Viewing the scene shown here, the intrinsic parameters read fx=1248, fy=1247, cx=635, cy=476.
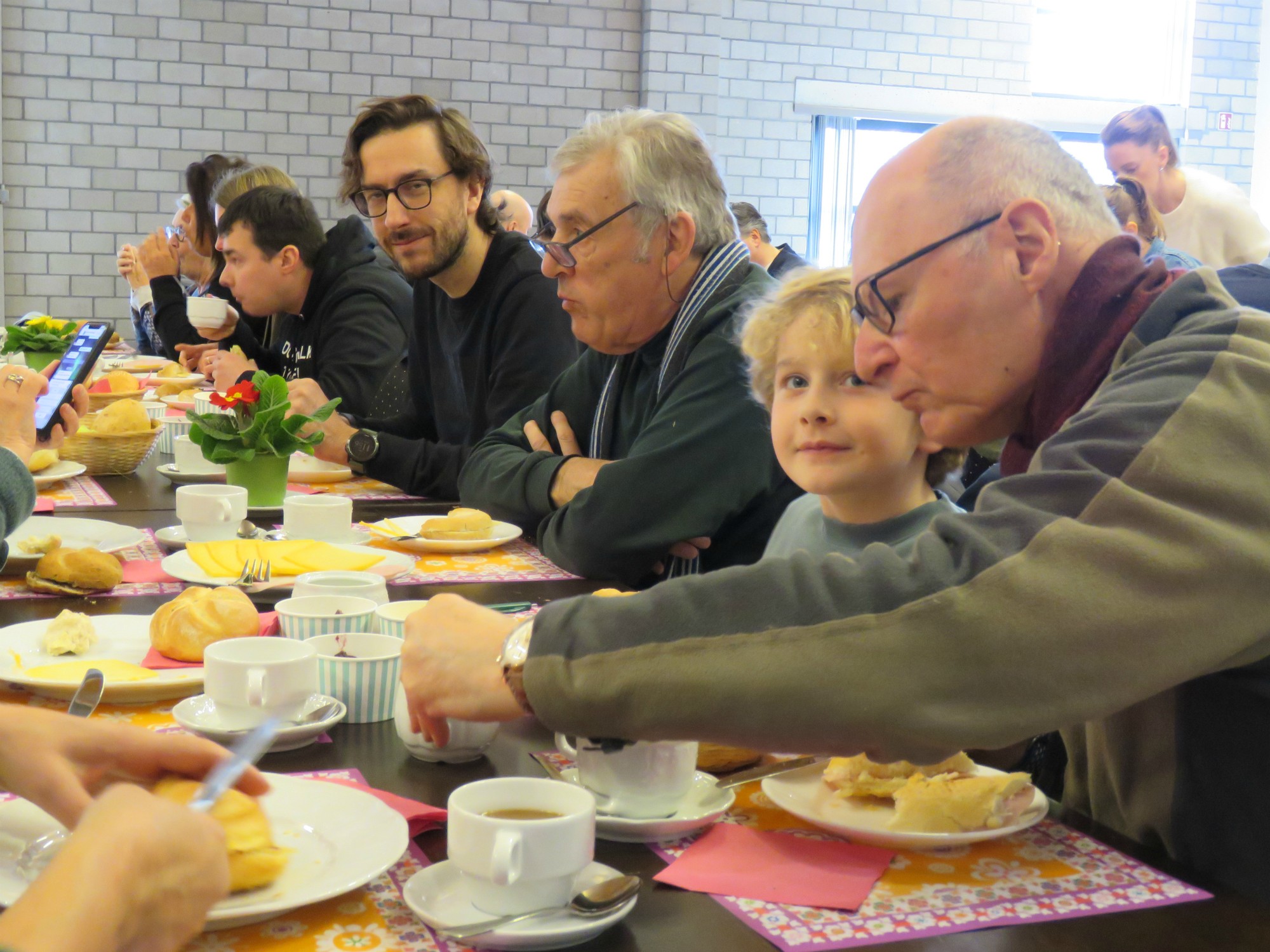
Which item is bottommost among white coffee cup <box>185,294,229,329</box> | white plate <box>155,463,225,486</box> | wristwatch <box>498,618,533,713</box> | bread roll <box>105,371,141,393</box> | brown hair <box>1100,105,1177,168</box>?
white plate <box>155,463,225,486</box>

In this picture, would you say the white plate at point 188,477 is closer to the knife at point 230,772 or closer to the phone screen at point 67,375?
the phone screen at point 67,375

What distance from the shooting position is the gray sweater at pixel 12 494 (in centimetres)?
176

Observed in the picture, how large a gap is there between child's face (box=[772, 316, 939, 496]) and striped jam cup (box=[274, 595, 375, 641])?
29.9 inches

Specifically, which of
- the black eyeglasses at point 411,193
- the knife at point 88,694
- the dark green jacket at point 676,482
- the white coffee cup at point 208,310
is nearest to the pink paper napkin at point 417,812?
the knife at point 88,694

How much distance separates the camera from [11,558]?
189 centimetres

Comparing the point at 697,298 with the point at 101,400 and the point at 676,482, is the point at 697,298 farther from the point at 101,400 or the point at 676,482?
the point at 101,400

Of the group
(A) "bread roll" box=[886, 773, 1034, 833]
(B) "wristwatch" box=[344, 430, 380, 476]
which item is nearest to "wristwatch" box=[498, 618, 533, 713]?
→ (A) "bread roll" box=[886, 773, 1034, 833]

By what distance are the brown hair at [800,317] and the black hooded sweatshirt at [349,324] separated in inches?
87.1

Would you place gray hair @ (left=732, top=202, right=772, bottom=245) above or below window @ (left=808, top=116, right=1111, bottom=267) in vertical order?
below

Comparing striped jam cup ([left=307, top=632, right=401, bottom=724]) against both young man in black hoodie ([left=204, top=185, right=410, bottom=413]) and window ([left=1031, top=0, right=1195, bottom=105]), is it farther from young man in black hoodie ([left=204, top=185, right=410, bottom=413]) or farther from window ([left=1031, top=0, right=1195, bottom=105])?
window ([left=1031, top=0, right=1195, bottom=105])

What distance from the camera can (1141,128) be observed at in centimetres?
589

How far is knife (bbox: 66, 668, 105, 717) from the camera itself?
4.16 ft

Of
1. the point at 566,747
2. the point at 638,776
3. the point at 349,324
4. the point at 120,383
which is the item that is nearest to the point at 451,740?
the point at 566,747

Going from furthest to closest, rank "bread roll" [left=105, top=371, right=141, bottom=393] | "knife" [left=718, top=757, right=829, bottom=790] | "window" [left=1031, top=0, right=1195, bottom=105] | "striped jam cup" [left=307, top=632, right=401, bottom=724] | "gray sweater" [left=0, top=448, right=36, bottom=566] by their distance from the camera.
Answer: "window" [left=1031, top=0, right=1195, bottom=105], "bread roll" [left=105, top=371, right=141, bottom=393], "gray sweater" [left=0, top=448, right=36, bottom=566], "striped jam cup" [left=307, top=632, right=401, bottom=724], "knife" [left=718, top=757, right=829, bottom=790]
